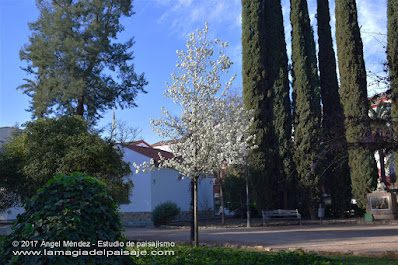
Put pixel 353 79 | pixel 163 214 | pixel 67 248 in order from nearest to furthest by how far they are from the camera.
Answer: pixel 67 248 → pixel 163 214 → pixel 353 79

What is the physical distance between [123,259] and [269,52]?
77.9 ft

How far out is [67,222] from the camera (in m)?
4.43

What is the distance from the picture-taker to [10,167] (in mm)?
15023

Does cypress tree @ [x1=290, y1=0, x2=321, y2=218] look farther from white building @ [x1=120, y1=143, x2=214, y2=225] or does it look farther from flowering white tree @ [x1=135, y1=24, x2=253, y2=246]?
flowering white tree @ [x1=135, y1=24, x2=253, y2=246]

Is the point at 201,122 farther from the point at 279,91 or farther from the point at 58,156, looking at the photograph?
the point at 279,91

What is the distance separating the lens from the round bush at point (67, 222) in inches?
170

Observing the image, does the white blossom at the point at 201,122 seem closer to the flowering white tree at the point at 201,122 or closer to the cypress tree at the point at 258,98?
the flowering white tree at the point at 201,122

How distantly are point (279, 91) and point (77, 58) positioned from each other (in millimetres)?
13510

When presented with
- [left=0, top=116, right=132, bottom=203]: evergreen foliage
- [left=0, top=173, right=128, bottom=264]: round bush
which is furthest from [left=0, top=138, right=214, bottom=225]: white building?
[left=0, top=173, right=128, bottom=264]: round bush

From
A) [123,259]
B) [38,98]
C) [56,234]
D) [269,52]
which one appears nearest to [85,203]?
[56,234]

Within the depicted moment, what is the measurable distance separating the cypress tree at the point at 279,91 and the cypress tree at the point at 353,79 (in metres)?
3.70

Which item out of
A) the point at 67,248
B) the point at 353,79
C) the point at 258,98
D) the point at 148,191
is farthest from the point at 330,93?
the point at 67,248

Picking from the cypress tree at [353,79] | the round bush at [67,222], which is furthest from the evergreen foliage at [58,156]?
the cypress tree at [353,79]

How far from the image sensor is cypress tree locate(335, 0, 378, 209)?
2312 centimetres
